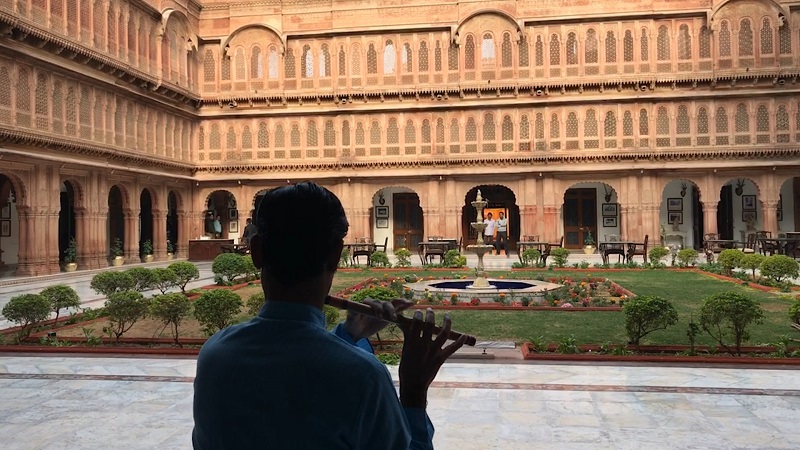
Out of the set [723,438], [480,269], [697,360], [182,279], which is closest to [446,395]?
[723,438]

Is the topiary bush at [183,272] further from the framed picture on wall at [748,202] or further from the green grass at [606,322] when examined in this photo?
the framed picture on wall at [748,202]

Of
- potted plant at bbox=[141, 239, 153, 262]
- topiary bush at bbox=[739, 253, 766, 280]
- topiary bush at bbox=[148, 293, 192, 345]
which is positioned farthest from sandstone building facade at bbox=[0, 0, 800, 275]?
topiary bush at bbox=[148, 293, 192, 345]

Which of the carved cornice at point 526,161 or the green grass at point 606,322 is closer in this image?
the green grass at point 606,322

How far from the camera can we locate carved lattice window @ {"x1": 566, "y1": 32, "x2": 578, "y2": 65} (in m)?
26.9

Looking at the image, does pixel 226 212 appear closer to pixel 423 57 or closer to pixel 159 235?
pixel 159 235

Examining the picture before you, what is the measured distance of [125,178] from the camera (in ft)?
79.2

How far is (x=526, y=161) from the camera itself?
88.1 ft

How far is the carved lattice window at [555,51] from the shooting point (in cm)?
2700

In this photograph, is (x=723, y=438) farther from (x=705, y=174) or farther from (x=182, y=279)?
(x=705, y=174)

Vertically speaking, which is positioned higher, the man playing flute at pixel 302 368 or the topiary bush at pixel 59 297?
the man playing flute at pixel 302 368

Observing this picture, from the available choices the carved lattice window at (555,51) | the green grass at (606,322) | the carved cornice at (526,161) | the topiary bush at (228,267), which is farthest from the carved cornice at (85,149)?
the carved lattice window at (555,51)

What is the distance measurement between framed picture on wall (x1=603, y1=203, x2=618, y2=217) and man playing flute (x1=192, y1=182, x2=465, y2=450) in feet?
96.0

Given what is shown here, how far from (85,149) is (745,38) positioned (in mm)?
25359

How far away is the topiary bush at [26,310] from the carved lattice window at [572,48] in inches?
908
